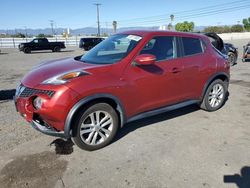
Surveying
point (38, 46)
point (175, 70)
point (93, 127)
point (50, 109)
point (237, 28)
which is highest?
point (237, 28)

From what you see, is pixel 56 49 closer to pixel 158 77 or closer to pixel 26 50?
pixel 26 50

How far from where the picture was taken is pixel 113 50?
460cm

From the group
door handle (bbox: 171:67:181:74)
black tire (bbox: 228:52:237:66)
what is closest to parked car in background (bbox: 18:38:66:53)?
black tire (bbox: 228:52:237:66)

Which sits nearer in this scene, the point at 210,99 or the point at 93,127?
the point at 93,127

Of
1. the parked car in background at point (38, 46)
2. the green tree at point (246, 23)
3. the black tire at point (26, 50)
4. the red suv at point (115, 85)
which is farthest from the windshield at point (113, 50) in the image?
the green tree at point (246, 23)

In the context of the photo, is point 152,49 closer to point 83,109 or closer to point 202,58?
point 202,58

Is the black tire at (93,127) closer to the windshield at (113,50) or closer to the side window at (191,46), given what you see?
the windshield at (113,50)

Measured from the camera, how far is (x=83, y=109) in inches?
143

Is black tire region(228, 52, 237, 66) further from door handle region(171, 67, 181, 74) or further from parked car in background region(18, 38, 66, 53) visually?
parked car in background region(18, 38, 66, 53)

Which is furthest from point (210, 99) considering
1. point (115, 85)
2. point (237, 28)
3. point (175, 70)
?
point (237, 28)

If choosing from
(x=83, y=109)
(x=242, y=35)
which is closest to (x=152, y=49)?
(x=83, y=109)

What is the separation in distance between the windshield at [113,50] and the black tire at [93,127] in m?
0.81

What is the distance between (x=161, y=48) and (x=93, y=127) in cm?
188

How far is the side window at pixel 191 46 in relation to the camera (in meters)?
4.91
